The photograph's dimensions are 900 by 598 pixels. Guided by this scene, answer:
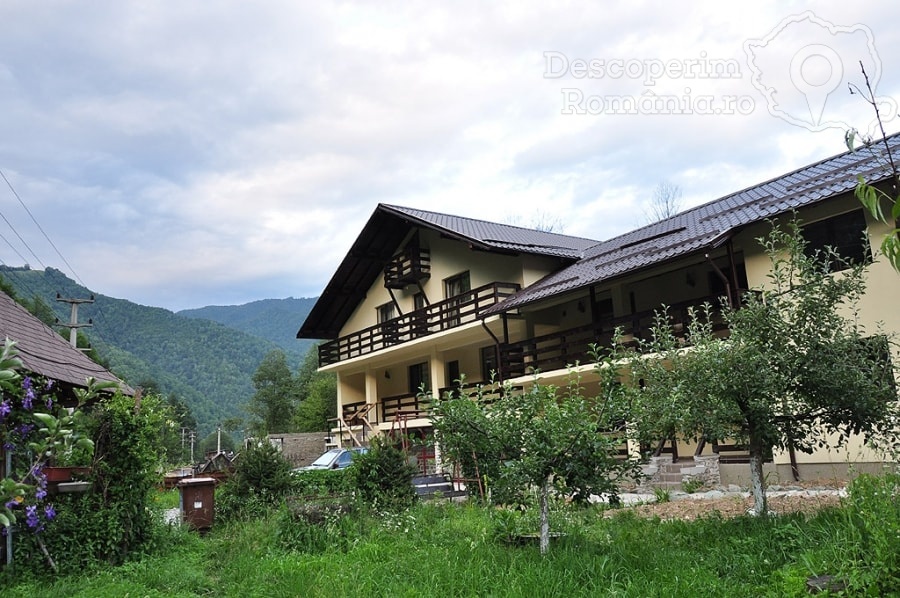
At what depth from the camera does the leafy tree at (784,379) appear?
6781 mm

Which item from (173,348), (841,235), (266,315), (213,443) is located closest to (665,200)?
(841,235)

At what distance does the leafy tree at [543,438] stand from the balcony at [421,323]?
462 inches

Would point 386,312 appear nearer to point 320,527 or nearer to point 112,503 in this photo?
point 320,527

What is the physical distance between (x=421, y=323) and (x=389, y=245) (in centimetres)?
443

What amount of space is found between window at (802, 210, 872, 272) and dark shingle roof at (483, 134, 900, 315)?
1.97 feet

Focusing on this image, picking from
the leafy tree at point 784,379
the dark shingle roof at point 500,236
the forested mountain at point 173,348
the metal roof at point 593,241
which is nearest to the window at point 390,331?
the metal roof at point 593,241

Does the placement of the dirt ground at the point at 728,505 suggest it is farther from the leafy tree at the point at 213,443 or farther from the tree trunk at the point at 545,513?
the leafy tree at the point at 213,443

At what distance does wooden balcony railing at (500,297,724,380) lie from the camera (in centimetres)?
1413

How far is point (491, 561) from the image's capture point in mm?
6258

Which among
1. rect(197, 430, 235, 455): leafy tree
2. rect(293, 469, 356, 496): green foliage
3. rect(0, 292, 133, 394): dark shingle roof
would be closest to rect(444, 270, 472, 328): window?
rect(293, 469, 356, 496): green foliage

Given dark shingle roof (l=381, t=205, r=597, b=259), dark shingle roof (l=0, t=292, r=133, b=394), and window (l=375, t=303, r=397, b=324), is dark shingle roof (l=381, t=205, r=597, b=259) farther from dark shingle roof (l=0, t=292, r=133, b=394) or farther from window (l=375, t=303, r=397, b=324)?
dark shingle roof (l=0, t=292, r=133, b=394)

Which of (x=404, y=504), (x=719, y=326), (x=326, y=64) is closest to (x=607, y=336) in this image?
(x=719, y=326)

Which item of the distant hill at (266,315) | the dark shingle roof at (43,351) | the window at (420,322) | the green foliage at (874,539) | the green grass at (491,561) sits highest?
the distant hill at (266,315)

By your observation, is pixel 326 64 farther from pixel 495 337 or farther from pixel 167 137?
pixel 495 337
